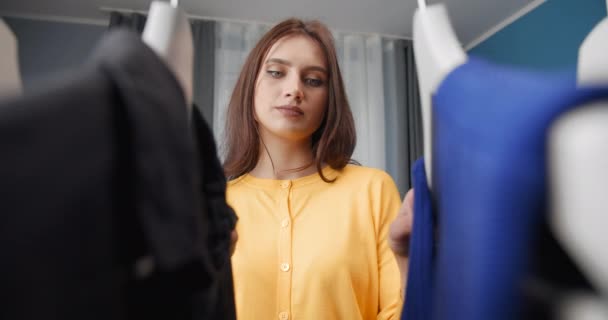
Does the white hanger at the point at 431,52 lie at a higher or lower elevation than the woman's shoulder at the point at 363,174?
higher

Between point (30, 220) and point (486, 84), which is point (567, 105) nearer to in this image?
point (486, 84)

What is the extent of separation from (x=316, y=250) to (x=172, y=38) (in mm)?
604

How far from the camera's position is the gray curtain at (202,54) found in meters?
Result: 2.55

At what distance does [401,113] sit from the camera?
9.71 feet

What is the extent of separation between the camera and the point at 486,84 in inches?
11.9

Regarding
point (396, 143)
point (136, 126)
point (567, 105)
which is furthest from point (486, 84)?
point (396, 143)

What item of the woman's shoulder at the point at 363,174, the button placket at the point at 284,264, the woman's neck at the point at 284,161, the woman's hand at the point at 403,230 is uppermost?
the woman's neck at the point at 284,161

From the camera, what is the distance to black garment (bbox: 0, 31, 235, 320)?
20cm

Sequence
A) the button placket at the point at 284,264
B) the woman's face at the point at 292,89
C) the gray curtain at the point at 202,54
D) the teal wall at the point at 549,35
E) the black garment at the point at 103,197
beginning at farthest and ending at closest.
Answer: the gray curtain at the point at 202,54, the teal wall at the point at 549,35, the woman's face at the point at 292,89, the button placket at the point at 284,264, the black garment at the point at 103,197

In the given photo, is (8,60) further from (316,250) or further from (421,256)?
(316,250)

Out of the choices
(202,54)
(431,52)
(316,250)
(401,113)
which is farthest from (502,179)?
(401,113)

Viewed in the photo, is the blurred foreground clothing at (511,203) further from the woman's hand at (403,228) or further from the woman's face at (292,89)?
the woman's face at (292,89)

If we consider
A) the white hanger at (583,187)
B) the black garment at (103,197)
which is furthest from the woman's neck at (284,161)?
the white hanger at (583,187)

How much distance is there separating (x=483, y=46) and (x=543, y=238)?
311cm
